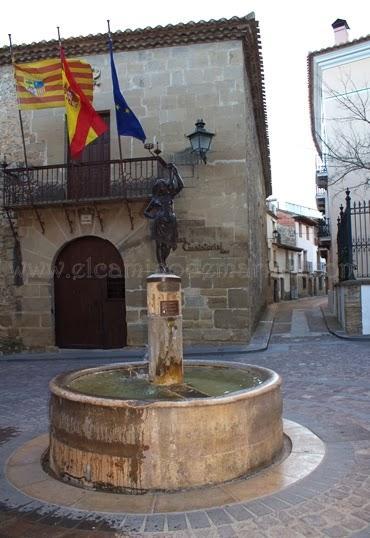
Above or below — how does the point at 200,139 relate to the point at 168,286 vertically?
above

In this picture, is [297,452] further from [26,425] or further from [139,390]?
[26,425]

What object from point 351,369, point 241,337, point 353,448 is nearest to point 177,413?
point 353,448

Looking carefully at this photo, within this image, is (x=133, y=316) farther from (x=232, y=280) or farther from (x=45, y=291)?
(x=232, y=280)

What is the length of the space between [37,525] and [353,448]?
8.67ft

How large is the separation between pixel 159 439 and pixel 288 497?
36.8 inches

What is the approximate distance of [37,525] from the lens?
2.99 m

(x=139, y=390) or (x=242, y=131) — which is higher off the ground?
(x=242, y=131)

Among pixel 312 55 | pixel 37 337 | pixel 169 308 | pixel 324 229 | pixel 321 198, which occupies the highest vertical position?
pixel 312 55

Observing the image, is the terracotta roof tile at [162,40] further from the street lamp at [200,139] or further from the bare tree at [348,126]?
the bare tree at [348,126]

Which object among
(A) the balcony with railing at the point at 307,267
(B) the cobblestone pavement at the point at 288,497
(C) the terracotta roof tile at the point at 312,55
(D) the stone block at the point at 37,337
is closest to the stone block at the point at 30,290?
(D) the stone block at the point at 37,337

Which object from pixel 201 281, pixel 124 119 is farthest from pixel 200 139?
pixel 201 281

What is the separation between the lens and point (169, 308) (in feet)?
15.0

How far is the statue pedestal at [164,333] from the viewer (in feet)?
14.8

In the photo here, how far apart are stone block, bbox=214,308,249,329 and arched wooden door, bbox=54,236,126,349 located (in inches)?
92.5
